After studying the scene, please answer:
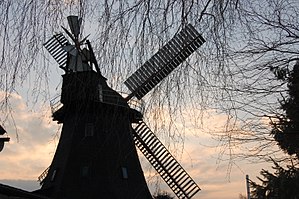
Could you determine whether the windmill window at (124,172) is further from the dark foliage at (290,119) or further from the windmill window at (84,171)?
the dark foliage at (290,119)

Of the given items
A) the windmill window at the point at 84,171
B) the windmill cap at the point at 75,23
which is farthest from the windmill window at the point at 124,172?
the windmill cap at the point at 75,23

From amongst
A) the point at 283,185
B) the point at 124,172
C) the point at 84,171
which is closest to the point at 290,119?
the point at 283,185

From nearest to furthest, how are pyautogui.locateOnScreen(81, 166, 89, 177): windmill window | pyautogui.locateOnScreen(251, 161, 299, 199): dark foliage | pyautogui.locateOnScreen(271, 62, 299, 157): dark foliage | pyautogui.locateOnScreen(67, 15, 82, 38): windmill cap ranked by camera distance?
pyautogui.locateOnScreen(67, 15, 82, 38): windmill cap, pyautogui.locateOnScreen(271, 62, 299, 157): dark foliage, pyautogui.locateOnScreen(251, 161, 299, 199): dark foliage, pyautogui.locateOnScreen(81, 166, 89, 177): windmill window

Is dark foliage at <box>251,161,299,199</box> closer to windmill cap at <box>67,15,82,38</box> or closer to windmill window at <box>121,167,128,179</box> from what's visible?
windmill window at <box>121,167,128,179</box>

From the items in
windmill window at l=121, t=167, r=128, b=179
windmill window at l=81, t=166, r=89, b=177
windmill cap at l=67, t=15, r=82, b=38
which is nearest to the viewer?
windmill cap at l=67, t=15, r=82, b=38

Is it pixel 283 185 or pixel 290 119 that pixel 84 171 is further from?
pixel 290 119

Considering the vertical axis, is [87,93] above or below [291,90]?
below

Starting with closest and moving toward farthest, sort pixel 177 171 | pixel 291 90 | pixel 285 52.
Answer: pixel 285 52
pixel 291 90
pixel 177 171

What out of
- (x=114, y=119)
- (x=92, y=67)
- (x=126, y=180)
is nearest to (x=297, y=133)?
(x=114, y=119)

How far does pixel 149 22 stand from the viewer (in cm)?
345

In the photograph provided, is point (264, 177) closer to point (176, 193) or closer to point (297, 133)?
point (176, 193)

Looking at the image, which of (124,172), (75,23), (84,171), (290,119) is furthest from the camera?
(84,171)

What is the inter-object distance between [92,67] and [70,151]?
19469 mm

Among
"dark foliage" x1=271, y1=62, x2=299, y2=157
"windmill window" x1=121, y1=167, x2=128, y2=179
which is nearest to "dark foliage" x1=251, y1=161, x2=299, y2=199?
"dark foliage" x1=271, y1=62, x2=299, y2=157
